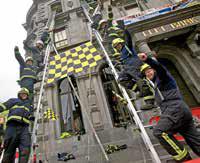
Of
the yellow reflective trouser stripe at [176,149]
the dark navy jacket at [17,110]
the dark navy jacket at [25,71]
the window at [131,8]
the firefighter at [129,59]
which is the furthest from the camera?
the window at [131,8]

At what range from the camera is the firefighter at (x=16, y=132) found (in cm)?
338

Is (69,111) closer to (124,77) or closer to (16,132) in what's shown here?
(16,132)

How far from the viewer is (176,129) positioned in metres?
2.60

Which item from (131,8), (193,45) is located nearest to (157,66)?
(193,45)

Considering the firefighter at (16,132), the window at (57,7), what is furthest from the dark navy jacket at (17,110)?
the window at (57,7)

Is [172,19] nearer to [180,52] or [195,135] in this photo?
[180,52]

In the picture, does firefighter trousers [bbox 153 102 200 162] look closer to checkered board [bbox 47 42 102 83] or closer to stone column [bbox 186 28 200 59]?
checkered board [bbox 47 42 102 83]

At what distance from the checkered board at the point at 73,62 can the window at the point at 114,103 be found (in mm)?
3578

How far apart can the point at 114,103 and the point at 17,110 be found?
21.1 feet

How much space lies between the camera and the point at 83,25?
12336 mm

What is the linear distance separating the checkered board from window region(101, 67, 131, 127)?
358 centimetres

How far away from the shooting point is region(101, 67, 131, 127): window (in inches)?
335

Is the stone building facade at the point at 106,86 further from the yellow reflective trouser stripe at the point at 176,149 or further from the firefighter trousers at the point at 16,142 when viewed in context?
the yellow reflective trouser stripe at the point at 176,149

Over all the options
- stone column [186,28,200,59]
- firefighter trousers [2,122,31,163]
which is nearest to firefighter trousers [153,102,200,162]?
firefighter trousers [2,122,31,163]
